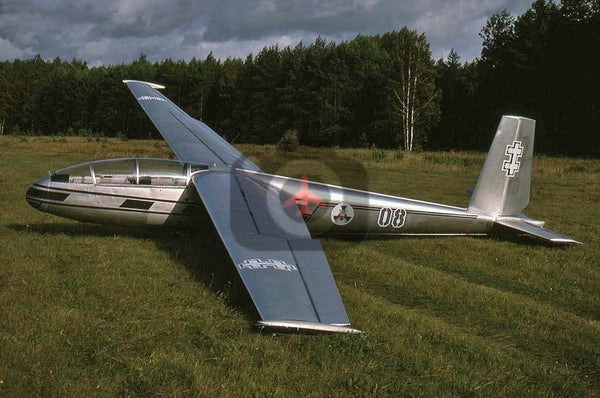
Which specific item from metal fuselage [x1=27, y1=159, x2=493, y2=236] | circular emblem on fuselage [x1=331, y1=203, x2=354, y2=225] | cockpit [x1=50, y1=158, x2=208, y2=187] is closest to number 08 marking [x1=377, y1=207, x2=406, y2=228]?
metal fuselage [x1=27, y1=159, x2=493, y2=236]

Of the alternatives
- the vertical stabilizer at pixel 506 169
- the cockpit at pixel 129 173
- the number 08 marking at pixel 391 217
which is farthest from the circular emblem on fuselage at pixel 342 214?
the vertical stabilizer at pixel 506 169

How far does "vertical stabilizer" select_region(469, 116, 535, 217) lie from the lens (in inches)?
450

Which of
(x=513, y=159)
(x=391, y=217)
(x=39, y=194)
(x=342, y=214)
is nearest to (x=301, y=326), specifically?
(x=342, y=214)

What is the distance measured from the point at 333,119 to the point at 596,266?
178 feet

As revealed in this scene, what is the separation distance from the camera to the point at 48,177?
950 centimetres

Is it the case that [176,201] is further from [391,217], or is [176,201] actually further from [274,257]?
[391,217]

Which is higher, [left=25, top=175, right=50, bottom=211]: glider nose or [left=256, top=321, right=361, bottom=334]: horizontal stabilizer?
[left=25, top=175, right=50, bottom=211]: glider nose

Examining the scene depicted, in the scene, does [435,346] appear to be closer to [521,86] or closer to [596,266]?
[596,266]

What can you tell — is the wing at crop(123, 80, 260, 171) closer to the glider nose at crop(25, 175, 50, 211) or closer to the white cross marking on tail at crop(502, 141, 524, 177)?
the glider nose at crop(25, 175, 50, 211)

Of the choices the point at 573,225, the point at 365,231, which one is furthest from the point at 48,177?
the point at 573,225

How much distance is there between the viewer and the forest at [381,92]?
159 ft

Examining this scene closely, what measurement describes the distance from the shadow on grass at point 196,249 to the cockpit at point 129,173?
105 cm

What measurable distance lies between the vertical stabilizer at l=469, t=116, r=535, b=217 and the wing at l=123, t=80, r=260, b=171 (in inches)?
216

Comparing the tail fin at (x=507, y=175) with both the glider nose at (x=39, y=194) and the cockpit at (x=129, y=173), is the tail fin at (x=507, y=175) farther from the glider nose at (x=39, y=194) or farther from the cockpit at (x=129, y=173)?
the glider nose at (x=39, y=194)
